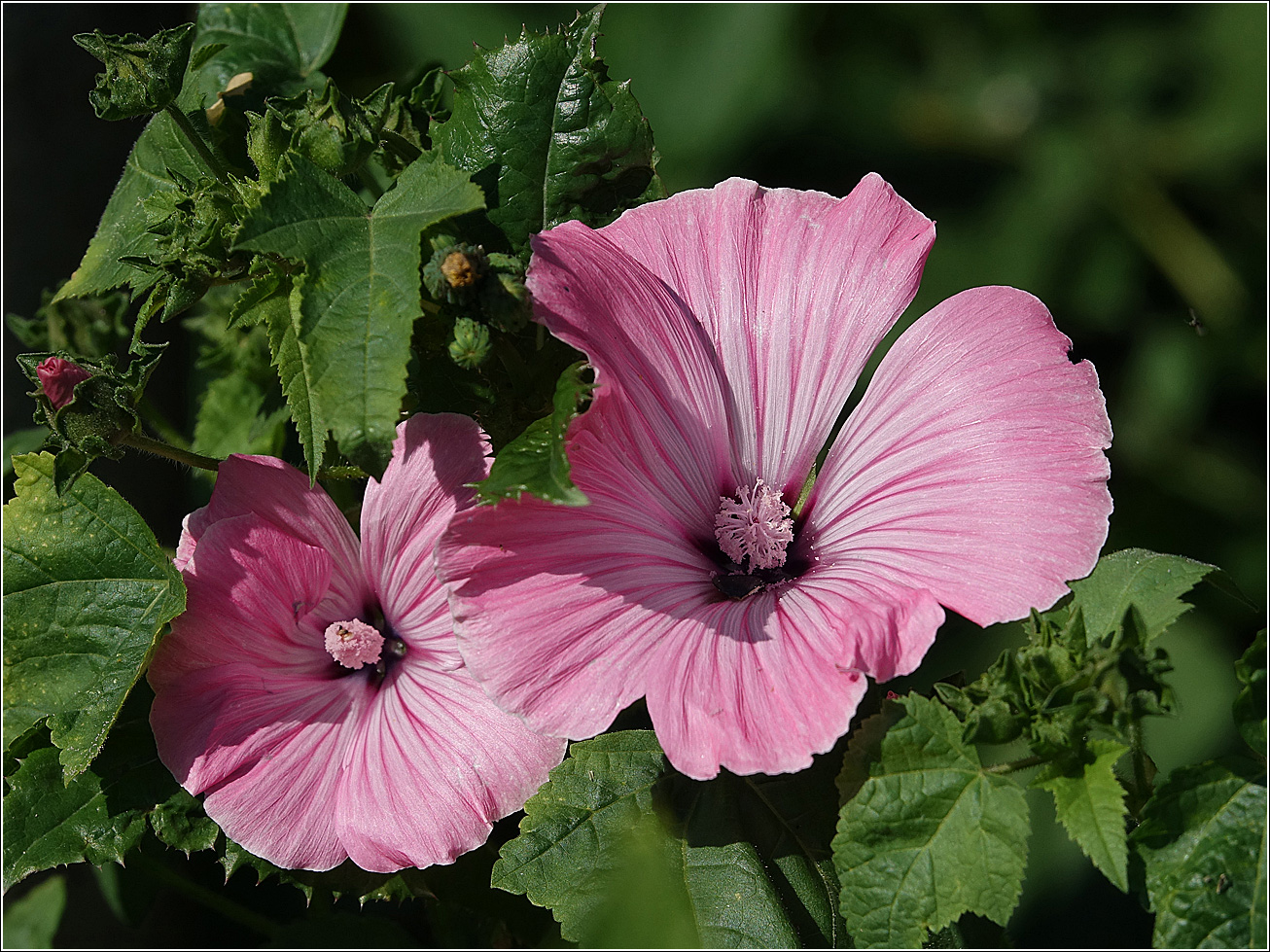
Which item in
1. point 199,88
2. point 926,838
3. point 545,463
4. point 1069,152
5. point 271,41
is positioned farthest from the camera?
point 1069,152

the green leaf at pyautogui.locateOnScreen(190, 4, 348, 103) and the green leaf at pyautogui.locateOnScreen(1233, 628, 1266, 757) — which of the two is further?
the green leaf at pyautogui.locateOnScreen(190, 4, 348, 103)

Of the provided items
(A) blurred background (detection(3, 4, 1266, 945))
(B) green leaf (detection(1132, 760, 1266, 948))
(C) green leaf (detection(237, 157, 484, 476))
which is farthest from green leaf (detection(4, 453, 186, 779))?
(A) blurred background (detection(3, 4, 1266, 945))

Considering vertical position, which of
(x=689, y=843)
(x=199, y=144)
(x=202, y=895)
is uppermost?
(x=199, y=144)

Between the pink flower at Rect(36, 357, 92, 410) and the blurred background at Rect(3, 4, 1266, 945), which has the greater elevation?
the pink flower at Rect(36, 357, 92, 410)

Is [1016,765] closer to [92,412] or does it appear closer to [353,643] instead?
[353,643]

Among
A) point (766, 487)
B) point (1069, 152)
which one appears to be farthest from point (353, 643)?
point (1069, 152)

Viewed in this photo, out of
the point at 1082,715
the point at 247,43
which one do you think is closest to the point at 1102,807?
the point at 1082,715

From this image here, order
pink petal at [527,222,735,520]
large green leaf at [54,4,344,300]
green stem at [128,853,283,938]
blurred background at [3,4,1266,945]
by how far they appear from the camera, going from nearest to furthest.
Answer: pink petal at [527,222,735,520] → large green leaf at [54,4,344,300] → green stem at [128,853,283,938] → blurred background at [3,4,1266,945]

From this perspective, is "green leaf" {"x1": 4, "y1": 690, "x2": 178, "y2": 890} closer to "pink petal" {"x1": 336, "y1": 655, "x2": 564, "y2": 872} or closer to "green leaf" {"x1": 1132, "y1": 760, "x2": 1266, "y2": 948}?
"pink petal" {"x1": 336, "y1": 655, "x2": 564, "y2": 872}

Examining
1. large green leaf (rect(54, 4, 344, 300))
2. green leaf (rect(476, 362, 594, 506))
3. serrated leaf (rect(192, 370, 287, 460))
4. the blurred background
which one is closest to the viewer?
green leaf (rect(476, 362, 594, 506))
